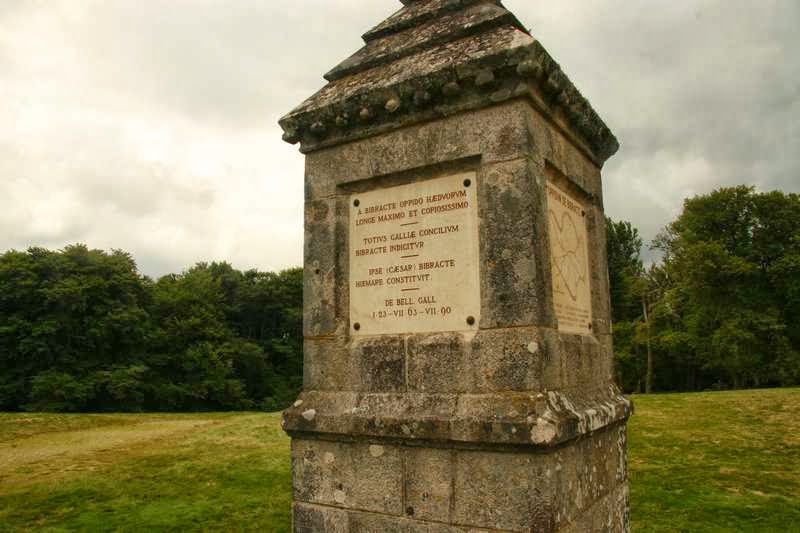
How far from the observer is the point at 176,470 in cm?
1121

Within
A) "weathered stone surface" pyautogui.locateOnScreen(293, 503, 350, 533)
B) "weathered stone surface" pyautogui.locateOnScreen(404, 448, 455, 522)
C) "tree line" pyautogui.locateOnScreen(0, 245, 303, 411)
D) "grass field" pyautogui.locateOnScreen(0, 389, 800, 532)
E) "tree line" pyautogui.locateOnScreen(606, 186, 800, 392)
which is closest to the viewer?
"weathered stone surface" pyautogui.locateOnScreen(404, 448, 455, 522)

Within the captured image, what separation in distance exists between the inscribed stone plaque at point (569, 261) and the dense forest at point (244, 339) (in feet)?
95.2

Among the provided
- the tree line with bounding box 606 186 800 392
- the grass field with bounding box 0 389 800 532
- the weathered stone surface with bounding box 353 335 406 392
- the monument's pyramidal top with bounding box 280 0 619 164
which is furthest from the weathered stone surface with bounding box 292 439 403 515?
the tree line with bounding box 606 186 800 392

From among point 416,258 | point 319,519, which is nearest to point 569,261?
point 416,258

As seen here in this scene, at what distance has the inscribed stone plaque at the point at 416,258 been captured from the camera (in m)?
3.88

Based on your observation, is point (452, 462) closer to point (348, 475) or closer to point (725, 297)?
point (348, 475)

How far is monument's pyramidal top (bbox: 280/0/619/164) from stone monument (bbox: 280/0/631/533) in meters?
0.02

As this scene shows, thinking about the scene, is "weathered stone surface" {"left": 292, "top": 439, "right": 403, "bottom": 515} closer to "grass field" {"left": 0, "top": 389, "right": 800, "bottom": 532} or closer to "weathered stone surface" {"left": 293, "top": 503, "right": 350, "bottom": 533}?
"weathered stone surface" {"left": 293, "top": 503, "right": 350, "bottom": 533}

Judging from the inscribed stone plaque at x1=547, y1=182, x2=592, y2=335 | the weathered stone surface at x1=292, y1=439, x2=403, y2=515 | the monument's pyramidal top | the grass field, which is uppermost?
the monument's pyramidal top

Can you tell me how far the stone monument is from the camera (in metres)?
3.55

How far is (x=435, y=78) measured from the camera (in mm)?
3947

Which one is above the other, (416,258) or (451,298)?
(416,258)

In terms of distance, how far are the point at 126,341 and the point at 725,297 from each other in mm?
34942

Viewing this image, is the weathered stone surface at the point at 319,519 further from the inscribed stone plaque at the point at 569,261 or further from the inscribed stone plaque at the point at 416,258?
the inscribed stone plaque at the point at 569,261
